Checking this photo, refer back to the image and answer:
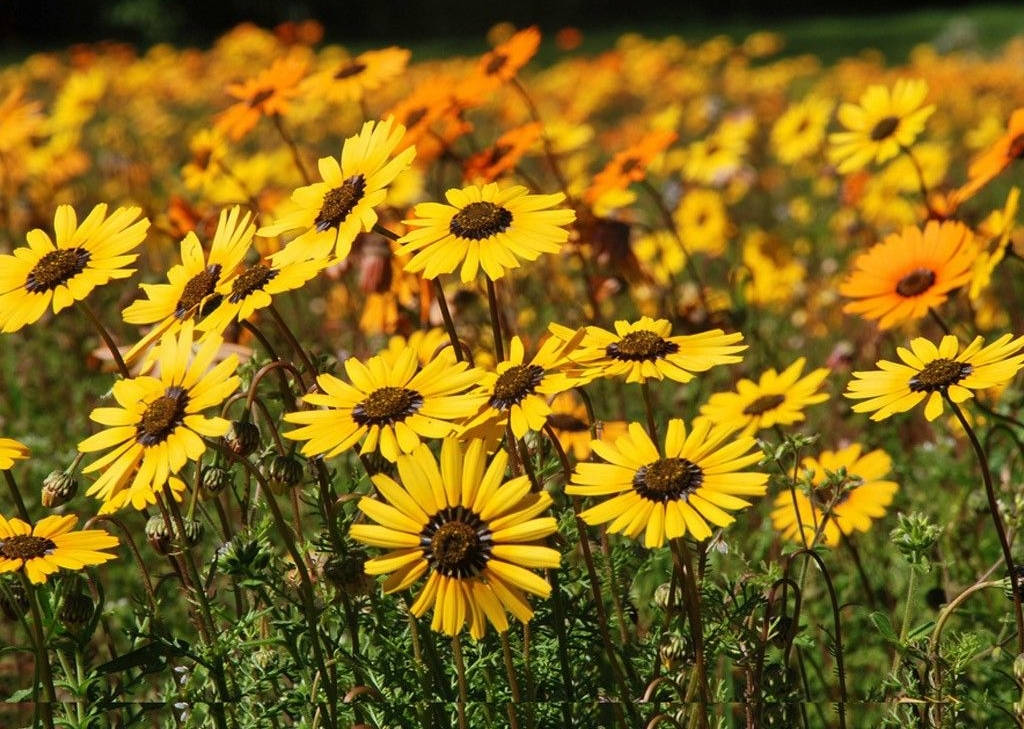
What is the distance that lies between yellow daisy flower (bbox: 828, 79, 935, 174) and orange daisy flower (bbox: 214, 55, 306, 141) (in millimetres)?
1273

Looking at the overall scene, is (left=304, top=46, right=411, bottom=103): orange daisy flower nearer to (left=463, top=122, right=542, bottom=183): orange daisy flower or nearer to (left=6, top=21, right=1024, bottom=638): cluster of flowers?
(left=463, top=122, right=542, bottom=183): orange daisy flower

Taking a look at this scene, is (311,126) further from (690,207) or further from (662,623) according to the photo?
(662,623)

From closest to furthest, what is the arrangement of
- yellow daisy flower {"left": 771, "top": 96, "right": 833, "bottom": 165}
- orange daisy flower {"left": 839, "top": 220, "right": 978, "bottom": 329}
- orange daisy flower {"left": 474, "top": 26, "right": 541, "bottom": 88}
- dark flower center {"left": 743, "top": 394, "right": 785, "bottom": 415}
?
orange daisy flower {"left": 839, "top": 220, "right": 978, "bottom": 329}, dark flower center {"left": 743, "top": 394, "right": 785, "bottom": 415}, orange daisy flower {"left": 474, "top": 26, "right": 541, "bottom": 88}, yellow daisy flower {"left": 771, "top": 96, "right": 833, "bottom": 165}

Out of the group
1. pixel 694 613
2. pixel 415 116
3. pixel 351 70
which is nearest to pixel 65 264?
pixel 694 613

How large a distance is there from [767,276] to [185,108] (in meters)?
7.56

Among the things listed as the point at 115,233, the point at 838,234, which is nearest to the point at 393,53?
the point at 115,233

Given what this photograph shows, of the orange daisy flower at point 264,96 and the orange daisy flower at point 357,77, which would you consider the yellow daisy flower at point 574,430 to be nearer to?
the orange daisy flower at point 264,96

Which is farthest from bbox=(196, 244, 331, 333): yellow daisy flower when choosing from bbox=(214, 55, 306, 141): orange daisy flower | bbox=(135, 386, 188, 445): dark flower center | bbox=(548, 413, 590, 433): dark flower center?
bbox=(214, 55, 306, 141): orange daisy flower

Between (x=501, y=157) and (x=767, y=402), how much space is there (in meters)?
0.93

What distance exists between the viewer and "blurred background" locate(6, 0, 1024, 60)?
63.1 ft

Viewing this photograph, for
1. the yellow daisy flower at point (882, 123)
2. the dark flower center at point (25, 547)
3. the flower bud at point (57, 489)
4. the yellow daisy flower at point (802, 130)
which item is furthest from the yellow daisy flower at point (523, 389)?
the yellow daisy flower at point (802, 130)

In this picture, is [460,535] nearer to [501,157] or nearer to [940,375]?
[940,375]

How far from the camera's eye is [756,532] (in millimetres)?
2723

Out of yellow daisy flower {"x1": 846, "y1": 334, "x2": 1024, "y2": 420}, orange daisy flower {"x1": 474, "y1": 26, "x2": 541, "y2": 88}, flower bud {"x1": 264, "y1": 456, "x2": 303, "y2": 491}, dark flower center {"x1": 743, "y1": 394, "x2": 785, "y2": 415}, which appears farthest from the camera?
orange daisy flower {"x1": 474, "y1": 26, "x2": 541, "y2": 88}
